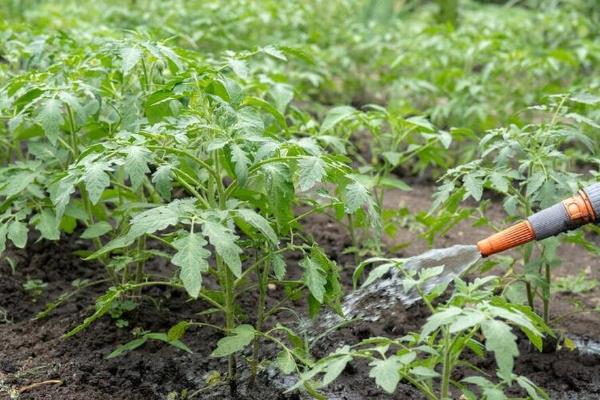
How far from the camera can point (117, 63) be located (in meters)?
3.26

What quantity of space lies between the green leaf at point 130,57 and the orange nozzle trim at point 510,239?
1.24 metres

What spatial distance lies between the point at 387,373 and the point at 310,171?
25.4 inches

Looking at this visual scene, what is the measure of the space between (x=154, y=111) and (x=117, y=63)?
0.54m

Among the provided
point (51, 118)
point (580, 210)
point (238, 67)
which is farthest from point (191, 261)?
point (580, 210)

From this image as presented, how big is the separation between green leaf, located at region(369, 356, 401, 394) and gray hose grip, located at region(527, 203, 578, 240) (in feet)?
2.25

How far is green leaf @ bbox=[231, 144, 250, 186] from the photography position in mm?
2410

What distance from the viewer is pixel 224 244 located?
7.49ft

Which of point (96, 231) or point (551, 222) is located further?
point (96, 231)

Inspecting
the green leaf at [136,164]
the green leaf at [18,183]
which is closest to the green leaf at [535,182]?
the green leaf at [136,164]

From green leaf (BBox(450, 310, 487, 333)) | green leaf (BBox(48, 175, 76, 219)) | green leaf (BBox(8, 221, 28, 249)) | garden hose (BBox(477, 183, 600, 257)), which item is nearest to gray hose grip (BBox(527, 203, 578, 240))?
garden hose (BBox(477, 183, 600, 257))

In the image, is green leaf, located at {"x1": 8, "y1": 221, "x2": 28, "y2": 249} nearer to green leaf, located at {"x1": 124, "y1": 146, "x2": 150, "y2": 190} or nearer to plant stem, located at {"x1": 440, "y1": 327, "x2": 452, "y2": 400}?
green leaf, located at {"x1": 124, "y1": 146, "x2": 150, "y2": 190}

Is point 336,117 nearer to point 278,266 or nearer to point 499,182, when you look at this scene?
point 499,182

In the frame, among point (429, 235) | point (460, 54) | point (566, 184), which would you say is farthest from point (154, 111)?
point (460, 54)

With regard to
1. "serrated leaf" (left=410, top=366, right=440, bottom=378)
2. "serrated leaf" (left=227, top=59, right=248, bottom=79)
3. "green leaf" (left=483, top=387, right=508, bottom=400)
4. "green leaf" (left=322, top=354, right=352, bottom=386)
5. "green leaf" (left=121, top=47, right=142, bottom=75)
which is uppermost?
"green leaf" (left=121, top=47, right=142, bottom=75)
